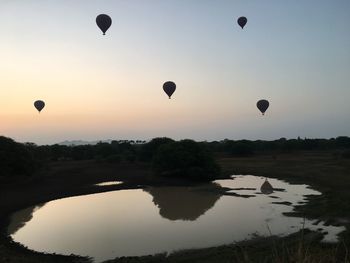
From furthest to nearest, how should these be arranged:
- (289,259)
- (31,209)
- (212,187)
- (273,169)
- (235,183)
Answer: (273,169), (235,183), (212,187), (31,209), (289,259)

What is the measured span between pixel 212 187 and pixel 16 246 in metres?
24.5

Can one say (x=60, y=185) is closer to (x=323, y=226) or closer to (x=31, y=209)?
(x=31, y=209)

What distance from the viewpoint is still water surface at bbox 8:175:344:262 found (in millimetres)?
21844

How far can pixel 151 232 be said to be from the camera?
24.4m

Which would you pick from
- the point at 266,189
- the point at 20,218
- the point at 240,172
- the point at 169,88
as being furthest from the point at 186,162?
the point at 20,218

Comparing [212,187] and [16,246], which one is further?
[212,187]

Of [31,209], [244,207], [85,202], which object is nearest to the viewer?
[244,207]

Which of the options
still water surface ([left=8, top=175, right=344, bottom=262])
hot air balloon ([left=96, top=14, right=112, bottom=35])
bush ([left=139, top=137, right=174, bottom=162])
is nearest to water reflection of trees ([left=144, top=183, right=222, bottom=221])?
still water surface ([left=8, top=175, right=344, bottom=262])

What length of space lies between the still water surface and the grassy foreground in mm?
1186

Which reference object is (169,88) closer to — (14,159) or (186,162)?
(186,162)

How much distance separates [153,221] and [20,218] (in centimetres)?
938

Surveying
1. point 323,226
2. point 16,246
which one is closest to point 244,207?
point 323,226

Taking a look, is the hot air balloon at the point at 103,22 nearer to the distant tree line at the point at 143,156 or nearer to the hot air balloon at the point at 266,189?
the distant tree line at the point at 143,156

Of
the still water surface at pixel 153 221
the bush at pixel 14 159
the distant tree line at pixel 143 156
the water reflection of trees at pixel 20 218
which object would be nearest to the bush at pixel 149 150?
the distant tree line at pixel 143 156
